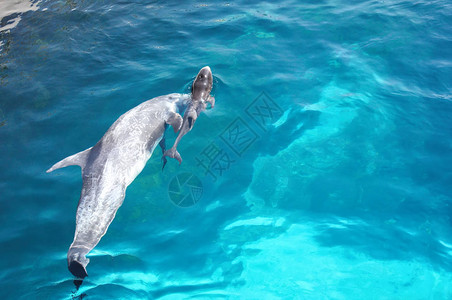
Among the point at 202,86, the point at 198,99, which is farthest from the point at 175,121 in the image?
the point at 202,86

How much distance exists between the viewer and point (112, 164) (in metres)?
5.52

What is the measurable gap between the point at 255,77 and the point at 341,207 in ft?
13.5

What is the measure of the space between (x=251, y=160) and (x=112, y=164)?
283cm

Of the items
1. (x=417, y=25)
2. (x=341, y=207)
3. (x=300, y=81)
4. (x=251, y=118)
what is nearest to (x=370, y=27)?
(x=417, y=25)

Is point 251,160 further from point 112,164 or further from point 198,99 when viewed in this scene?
point 112,164

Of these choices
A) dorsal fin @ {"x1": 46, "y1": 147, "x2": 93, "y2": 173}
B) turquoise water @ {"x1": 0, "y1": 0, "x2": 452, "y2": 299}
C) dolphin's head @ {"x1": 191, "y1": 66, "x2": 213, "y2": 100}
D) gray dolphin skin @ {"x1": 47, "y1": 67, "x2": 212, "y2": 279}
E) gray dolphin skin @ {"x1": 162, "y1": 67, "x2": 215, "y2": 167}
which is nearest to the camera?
gray dolphin skin @ {"x1": 47, "y1": 67, "x2": 212, "y2": 279}

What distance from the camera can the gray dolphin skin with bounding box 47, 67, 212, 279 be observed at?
478 centimetres

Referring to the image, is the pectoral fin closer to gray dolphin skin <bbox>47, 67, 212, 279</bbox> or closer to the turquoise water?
gray dolphin skin <bbox>47, 67, 212, 279</bbox>

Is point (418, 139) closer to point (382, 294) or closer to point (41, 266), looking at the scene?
point (382, 294)

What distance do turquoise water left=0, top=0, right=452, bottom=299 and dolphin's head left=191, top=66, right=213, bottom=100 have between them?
1.44 ft

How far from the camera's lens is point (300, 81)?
8.65 m

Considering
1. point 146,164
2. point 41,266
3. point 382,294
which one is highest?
point 146,164

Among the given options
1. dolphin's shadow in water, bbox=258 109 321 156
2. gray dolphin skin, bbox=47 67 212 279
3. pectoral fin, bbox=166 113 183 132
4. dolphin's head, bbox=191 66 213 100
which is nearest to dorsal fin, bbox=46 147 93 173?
gray dolphin skin, bbox=47 67 212 279

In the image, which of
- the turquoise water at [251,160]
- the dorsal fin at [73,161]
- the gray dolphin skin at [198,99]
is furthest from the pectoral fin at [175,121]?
the dorsal fin at [73,161]
